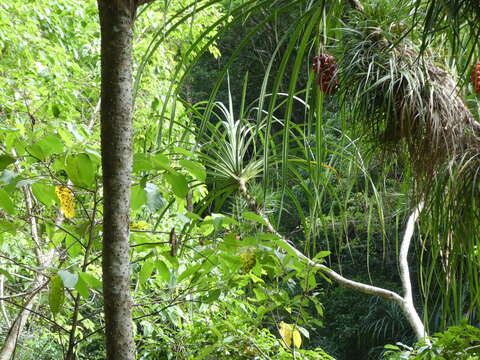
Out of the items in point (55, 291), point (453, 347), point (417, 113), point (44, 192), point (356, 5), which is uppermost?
point (356, 5)

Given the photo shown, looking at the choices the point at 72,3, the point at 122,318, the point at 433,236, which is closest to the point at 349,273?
the point at 72,3

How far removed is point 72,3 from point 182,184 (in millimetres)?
2184

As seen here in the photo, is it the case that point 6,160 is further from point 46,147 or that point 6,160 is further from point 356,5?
point 356,5

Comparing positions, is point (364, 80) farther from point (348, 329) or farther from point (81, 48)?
point (348, 329)

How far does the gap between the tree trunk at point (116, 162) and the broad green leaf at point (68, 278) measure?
3.0 inches

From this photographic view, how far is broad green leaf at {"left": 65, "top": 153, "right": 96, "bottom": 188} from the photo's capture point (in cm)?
63

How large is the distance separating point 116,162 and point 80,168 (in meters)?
0.17

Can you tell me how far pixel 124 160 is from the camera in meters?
0.48

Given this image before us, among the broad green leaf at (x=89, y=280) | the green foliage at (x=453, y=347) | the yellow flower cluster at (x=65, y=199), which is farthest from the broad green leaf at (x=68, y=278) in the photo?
the green foliage at (x=453, y=347)

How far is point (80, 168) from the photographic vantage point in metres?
0.63

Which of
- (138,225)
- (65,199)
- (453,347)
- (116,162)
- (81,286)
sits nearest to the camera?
(116,162)

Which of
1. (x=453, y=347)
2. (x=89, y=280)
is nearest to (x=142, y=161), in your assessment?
(x=89, y=280)

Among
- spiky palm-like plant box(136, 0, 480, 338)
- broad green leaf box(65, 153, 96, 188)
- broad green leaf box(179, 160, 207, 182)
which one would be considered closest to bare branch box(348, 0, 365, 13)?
spiky palm-like plant box(136, 0, 480, 338)

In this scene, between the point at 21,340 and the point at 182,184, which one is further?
the point at 21,340
